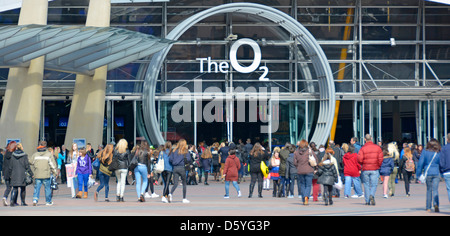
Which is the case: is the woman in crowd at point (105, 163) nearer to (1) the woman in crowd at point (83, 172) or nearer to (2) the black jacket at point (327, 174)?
(1) the woman in crowd at point (83, 172)

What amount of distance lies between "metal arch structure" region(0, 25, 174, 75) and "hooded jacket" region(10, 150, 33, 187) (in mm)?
5909

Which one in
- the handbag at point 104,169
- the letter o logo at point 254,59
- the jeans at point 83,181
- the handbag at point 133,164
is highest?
the letter o logo at point 254,59

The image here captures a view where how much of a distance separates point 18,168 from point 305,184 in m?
6.63

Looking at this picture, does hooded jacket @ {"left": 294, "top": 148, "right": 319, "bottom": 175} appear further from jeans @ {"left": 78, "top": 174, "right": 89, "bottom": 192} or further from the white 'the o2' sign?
the white 'the o2' sign

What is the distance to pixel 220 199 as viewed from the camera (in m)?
20.8

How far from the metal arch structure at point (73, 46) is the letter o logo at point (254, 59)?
654cm

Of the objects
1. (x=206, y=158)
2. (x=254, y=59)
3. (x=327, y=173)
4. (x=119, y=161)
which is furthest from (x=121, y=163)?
(x=254, y=59)

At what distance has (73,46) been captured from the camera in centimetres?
2725

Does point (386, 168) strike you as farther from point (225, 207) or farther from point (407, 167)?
point (225, 207)

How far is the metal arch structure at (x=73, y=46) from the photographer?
2450cm

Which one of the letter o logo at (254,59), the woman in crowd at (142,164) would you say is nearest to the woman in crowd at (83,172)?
the woman in crowd at (142,164)

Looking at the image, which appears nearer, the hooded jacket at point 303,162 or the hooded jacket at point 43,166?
the hooded jacket at point 43,166

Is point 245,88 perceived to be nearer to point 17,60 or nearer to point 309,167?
point 17,60

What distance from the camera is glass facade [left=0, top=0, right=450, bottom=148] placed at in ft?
118
